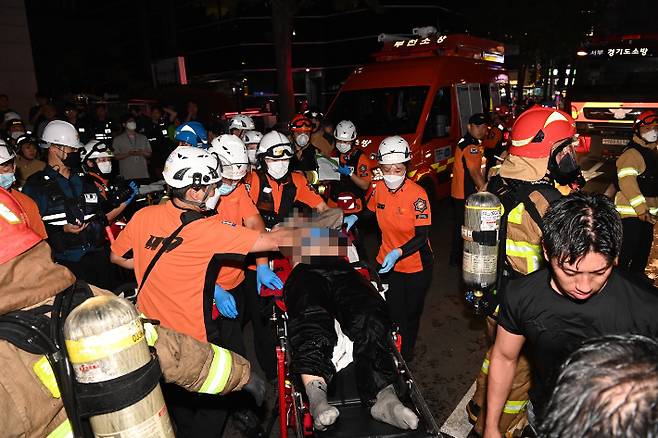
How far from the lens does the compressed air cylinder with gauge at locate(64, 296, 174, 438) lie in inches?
52.5

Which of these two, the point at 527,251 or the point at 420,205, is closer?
the point at 527,251

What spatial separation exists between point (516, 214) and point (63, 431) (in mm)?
2406

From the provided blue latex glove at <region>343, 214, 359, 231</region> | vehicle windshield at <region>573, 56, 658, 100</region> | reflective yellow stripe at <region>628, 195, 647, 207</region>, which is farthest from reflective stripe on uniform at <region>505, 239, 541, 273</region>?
vehicle windshield at <region>573, 56, 658, 100</region>

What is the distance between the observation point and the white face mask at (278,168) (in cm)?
447

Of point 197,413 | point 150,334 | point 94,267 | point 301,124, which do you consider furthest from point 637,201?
point 94,267

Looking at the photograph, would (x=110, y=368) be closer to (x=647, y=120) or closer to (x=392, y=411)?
(x=392, y=411)

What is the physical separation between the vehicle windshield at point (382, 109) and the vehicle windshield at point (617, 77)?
6179mm

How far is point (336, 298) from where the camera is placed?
3277 millimetres

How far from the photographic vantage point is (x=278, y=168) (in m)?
4.49

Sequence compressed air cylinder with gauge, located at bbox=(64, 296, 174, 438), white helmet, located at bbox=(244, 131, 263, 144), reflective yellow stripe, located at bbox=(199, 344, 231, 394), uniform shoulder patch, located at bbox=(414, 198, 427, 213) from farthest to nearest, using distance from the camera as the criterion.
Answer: white helmet, located at bbox=(244, 131, 263, 144), uniform shoulder patch, located at bbox=(414, 198, 427, 213), reflective yellow stripe, located at bbox=(199, 344, 231, 394), compressed air cylinder with gauge, located at bbox=(64, 296, 174, 438)

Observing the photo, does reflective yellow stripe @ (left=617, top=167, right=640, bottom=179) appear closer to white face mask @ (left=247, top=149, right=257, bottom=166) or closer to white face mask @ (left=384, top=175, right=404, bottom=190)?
white face mask @ (left=384, top=175, right=404, bottom=190)

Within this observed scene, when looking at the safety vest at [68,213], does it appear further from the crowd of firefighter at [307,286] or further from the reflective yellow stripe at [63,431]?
the reflective yellow stripe at [63,431]

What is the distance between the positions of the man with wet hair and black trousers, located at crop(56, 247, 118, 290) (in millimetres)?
4400

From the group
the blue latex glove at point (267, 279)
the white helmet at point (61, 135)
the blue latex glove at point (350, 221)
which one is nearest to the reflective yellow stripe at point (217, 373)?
the blue latex glove at point (267, 279)
